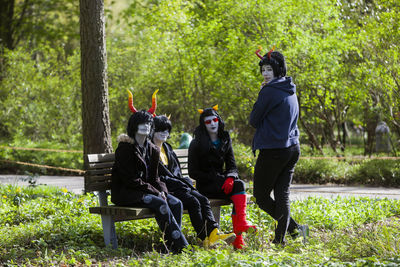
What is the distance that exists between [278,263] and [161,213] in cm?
142

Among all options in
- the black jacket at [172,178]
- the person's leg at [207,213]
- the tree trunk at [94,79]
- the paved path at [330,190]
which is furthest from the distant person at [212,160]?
the paved path at [330,190]

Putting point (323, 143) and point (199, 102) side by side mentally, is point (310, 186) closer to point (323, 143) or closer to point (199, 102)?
point (199, 102)

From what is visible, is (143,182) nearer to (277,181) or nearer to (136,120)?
(136,120)

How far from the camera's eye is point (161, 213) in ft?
17.5

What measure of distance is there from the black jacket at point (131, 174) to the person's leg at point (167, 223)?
0.15 m

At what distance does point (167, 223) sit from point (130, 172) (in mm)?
592

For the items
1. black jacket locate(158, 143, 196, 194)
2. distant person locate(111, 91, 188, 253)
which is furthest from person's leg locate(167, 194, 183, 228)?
black jacket locate(158, 143, 196, 194)

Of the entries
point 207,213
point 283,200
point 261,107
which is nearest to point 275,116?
point 261,107

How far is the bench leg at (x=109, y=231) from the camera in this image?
18.2ft

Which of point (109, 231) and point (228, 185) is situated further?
point (228, 185)

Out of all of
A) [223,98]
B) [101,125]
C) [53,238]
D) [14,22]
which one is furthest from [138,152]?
[14,22]

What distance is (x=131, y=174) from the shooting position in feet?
17.9

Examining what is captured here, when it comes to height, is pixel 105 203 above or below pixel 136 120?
below

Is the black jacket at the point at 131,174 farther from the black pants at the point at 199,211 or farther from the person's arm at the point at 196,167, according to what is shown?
the person's arm at the point at 196,167
